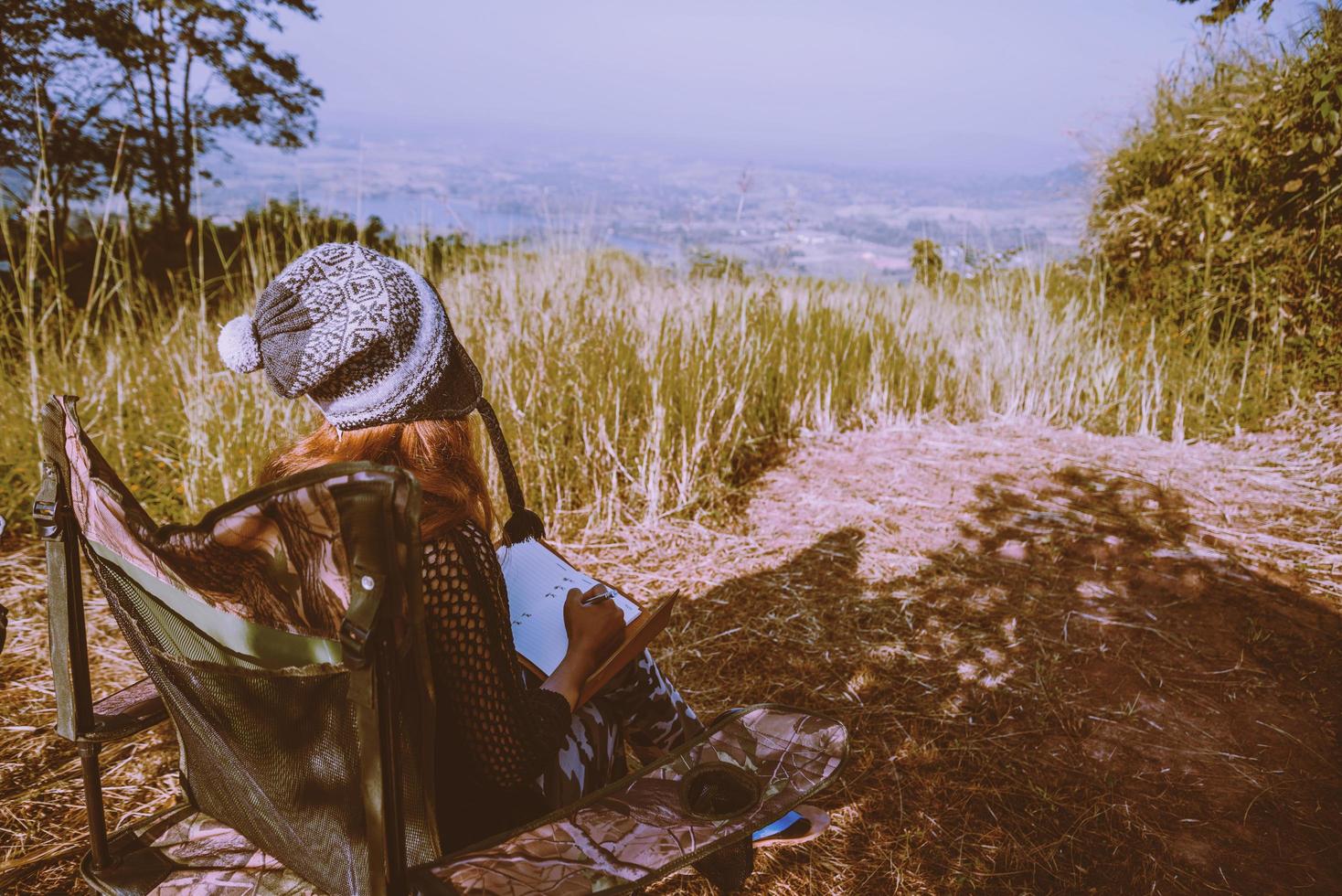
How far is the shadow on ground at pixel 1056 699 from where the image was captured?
6.01 feet

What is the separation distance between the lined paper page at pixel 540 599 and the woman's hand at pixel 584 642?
64 mm

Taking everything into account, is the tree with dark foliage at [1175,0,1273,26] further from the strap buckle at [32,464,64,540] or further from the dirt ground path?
the strap buckle at [32,464,64,540]

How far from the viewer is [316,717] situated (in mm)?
916

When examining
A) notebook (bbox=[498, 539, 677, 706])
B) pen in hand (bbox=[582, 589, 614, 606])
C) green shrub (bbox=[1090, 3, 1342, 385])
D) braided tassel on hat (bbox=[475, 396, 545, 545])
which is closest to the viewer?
notebook (bbox=[498, 539, 677, 706])

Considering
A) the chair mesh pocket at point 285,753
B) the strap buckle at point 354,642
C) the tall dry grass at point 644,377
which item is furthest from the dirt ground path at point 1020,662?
the strap buckle at point 354,642

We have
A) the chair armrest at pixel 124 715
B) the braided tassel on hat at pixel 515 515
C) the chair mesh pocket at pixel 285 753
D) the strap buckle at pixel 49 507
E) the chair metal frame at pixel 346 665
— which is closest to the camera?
the chair metal frame at pixel 346 665

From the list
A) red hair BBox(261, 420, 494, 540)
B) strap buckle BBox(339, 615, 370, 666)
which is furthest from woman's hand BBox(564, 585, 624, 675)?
strap buckle BBox(339, 615, 370, 666)

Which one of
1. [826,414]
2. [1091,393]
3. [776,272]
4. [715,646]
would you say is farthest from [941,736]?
[1091,393]

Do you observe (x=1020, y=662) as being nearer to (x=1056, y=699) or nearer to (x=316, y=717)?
(x=1056, y=699)

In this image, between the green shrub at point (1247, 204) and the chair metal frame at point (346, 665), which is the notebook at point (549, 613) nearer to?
the chair metal frame at point (346, 665)

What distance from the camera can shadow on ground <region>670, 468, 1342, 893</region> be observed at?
6.01 ft

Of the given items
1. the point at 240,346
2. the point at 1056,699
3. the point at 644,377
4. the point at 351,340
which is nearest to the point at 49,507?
the point at 240,346

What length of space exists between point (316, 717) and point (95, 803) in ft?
1.96

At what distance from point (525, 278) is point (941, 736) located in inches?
151
